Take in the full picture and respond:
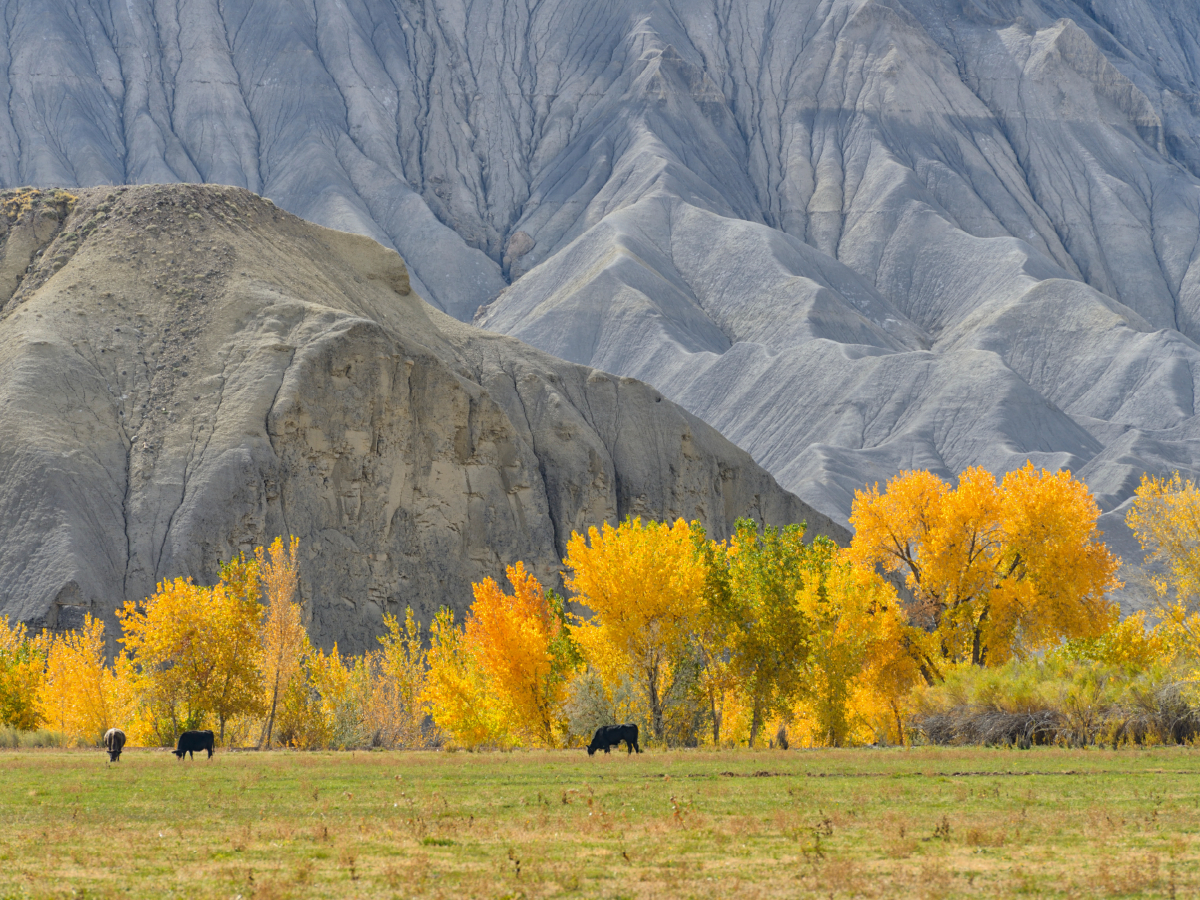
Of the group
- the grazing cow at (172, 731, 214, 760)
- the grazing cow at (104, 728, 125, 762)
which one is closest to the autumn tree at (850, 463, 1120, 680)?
the grazing cow at (172, 731, 214, 760)

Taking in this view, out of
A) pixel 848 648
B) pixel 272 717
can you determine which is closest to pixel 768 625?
pixel 848 648

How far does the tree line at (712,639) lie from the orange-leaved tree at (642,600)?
6 centimetres

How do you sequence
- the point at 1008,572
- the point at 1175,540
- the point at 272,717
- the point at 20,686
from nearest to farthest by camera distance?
the point at 1175,540
the point at 272,717
the point at 1008,572
the point at 20,686

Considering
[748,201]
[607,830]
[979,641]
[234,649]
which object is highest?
[748,201]

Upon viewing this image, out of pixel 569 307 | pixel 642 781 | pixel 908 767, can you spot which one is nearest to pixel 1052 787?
pixel 908 767

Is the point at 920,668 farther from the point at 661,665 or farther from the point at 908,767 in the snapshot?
the point at 908,767

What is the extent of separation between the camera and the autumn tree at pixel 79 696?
42.9 metres

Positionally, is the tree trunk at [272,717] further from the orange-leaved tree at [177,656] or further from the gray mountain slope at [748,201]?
the gray mountain slope at [748,201]

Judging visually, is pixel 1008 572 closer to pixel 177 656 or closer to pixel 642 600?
pixel 642 600

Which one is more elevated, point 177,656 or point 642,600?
point 642,600

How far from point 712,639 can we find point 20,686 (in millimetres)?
22121

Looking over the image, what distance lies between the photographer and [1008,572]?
4053 cm

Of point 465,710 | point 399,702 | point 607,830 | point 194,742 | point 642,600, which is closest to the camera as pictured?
point 607,830

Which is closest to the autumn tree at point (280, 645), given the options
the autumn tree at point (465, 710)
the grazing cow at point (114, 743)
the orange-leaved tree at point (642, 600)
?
the autumn tree at point (465, 710)
